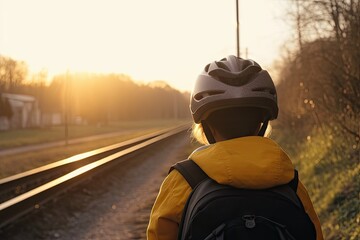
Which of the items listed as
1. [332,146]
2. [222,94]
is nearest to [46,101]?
[332,146]

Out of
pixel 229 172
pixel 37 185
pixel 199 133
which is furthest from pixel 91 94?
pixel 229 172

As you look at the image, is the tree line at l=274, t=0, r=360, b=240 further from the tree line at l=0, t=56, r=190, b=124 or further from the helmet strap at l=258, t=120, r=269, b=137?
the tree line at l=0, t=56, r=190, b=124

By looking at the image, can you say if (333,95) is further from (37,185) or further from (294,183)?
(294,183)

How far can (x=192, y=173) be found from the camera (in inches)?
91.0

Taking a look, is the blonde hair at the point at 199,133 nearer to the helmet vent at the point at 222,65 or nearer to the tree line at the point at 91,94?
the helmet vent at the point at 222,65

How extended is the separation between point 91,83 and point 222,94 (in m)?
128

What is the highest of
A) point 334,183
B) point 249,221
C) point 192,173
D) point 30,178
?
point 192,173

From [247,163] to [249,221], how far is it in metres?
0.26

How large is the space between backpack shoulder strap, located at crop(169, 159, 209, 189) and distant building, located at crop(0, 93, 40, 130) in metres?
63.8

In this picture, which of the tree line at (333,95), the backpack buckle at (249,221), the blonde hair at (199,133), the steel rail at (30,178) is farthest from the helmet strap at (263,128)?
the steel rail at (30,178)

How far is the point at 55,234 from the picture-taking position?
855 centimetres

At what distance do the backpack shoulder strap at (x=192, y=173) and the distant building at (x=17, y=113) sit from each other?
63816 millimetres

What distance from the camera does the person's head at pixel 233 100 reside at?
2.56 metres

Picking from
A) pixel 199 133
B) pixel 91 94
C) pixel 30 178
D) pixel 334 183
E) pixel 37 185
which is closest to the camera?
pixel 199 133
